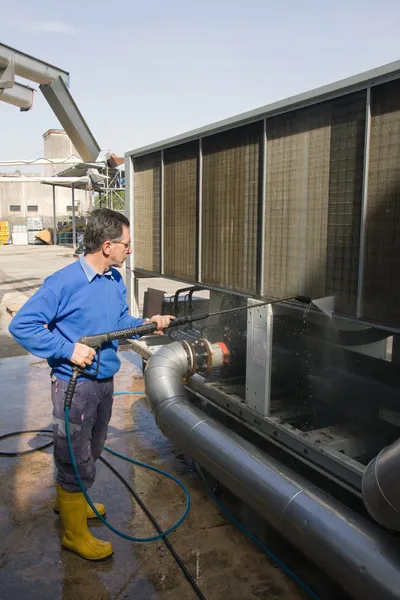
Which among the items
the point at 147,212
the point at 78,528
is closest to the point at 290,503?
the point at 78,528

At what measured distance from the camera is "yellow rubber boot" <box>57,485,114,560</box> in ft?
10.1

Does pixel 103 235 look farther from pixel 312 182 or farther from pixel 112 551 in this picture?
pixel 112 551

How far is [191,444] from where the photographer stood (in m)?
3.72

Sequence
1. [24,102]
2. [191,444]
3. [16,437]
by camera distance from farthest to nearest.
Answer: [24,102]
[16,437]
[191,444]

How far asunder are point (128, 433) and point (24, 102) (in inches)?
230

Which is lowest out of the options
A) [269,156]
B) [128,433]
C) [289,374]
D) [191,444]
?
[128,433]

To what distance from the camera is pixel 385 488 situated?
2.34 metres

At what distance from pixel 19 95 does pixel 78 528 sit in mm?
7030

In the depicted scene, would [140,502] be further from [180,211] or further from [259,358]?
[180,211]

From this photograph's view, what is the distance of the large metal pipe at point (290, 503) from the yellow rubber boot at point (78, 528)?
2.90 feet

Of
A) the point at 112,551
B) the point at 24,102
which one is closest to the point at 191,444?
the point at 112,551

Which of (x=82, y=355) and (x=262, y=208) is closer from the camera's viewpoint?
(x=82, y=355)

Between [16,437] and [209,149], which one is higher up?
[209,149]

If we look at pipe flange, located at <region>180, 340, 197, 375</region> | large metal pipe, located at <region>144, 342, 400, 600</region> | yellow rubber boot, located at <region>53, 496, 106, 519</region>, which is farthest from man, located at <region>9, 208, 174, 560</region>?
pipe flange, located at <region>180, 340, 197, 375</region>
